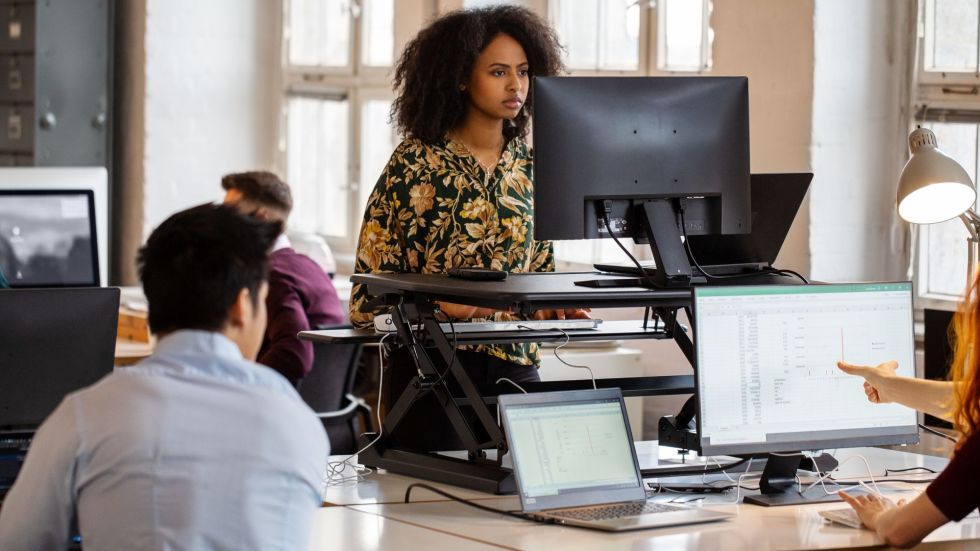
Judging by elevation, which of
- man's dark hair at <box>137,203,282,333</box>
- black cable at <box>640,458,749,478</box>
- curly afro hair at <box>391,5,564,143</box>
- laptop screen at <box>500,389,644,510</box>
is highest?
curly afro hair at <box>391,5,564,143</box>

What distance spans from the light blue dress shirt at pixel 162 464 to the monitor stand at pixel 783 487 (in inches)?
42.3

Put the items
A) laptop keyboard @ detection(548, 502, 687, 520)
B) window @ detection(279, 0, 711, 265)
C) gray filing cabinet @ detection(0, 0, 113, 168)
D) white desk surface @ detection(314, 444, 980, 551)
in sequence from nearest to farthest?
1. white desk surface @ detection(314, 444, 980, 551)
2. laptop keyboard @ detection(548, 502, 687, 520)
3. window @ detection(279, 0, 711, 265)
4. gray filing cabinet @ detection(0, 0, 113, 168)

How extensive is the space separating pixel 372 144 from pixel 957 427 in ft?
13.7

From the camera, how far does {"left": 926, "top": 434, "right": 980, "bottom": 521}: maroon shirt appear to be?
1.93 meters

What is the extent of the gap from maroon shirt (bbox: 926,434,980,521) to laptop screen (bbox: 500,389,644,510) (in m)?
0.51

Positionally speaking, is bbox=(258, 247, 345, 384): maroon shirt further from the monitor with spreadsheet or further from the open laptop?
the monitor with spreadsheet

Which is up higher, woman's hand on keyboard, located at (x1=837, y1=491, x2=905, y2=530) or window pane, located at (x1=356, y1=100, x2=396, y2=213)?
window pane, located at (x1=356, y1=100, x2=396, y2=213)

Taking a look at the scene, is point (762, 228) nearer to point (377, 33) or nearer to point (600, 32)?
point (600, 32)

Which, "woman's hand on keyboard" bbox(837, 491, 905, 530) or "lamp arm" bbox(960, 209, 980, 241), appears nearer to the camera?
"woman's hand on keyboard" bbox(837, 491, 905, 530)

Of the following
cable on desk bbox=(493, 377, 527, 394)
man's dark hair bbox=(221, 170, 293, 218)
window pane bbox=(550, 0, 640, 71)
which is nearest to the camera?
cable on desk bbox=(493, 377, 527, 394)

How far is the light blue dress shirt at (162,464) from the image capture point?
147 centimetres

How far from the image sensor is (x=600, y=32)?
486cm

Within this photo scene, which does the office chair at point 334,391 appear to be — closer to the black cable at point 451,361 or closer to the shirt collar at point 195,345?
the black cable at point 451,361

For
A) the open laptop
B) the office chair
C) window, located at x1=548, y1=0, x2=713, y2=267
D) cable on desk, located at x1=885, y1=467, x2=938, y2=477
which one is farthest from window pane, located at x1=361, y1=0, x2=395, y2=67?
cable on desk, located at x1=885, y1=467, x2=938, y2=477
